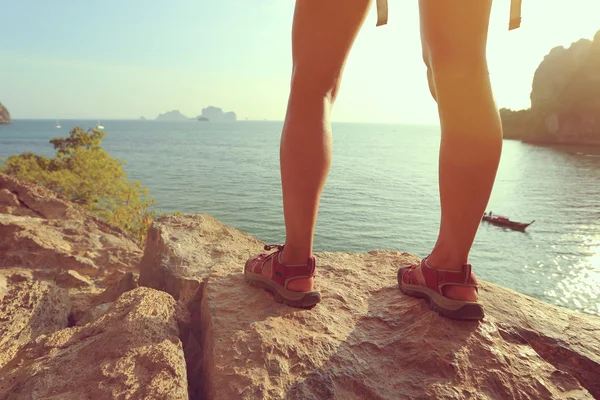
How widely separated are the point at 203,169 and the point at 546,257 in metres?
36.8

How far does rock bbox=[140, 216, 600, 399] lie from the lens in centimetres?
147

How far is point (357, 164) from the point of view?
192 feet

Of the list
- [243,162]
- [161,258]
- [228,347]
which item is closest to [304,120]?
[228,347]

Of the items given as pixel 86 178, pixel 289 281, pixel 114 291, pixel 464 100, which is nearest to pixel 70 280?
pixel 114 291

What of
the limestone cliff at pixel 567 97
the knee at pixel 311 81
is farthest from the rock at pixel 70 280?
the limestone cliff at pixel 567 97

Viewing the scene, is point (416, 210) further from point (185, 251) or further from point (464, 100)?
point (464, 100)

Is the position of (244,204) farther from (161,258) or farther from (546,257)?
(161,258)

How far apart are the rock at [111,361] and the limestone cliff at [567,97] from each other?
8298cm

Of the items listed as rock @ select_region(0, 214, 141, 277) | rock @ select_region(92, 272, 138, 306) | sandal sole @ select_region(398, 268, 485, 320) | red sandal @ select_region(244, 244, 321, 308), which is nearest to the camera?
sandal sole @ select_region(398, 268, 485, 320)

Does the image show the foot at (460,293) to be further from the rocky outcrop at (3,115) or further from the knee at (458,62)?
the rocky outcrop at (3,115)

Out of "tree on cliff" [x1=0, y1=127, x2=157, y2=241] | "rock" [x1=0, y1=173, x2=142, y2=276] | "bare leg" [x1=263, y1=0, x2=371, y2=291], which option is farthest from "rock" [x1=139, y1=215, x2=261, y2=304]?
"tree on cliff" [x1=0, y1=127, x2=157, y2=241]

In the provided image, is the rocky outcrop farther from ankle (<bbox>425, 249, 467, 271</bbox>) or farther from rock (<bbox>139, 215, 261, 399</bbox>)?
ankle (<bbox>425, 249, 467, 271</bbox>)

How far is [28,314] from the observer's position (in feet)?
6.23

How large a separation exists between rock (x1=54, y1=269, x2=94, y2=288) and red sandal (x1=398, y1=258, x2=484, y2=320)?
229 centimetres
